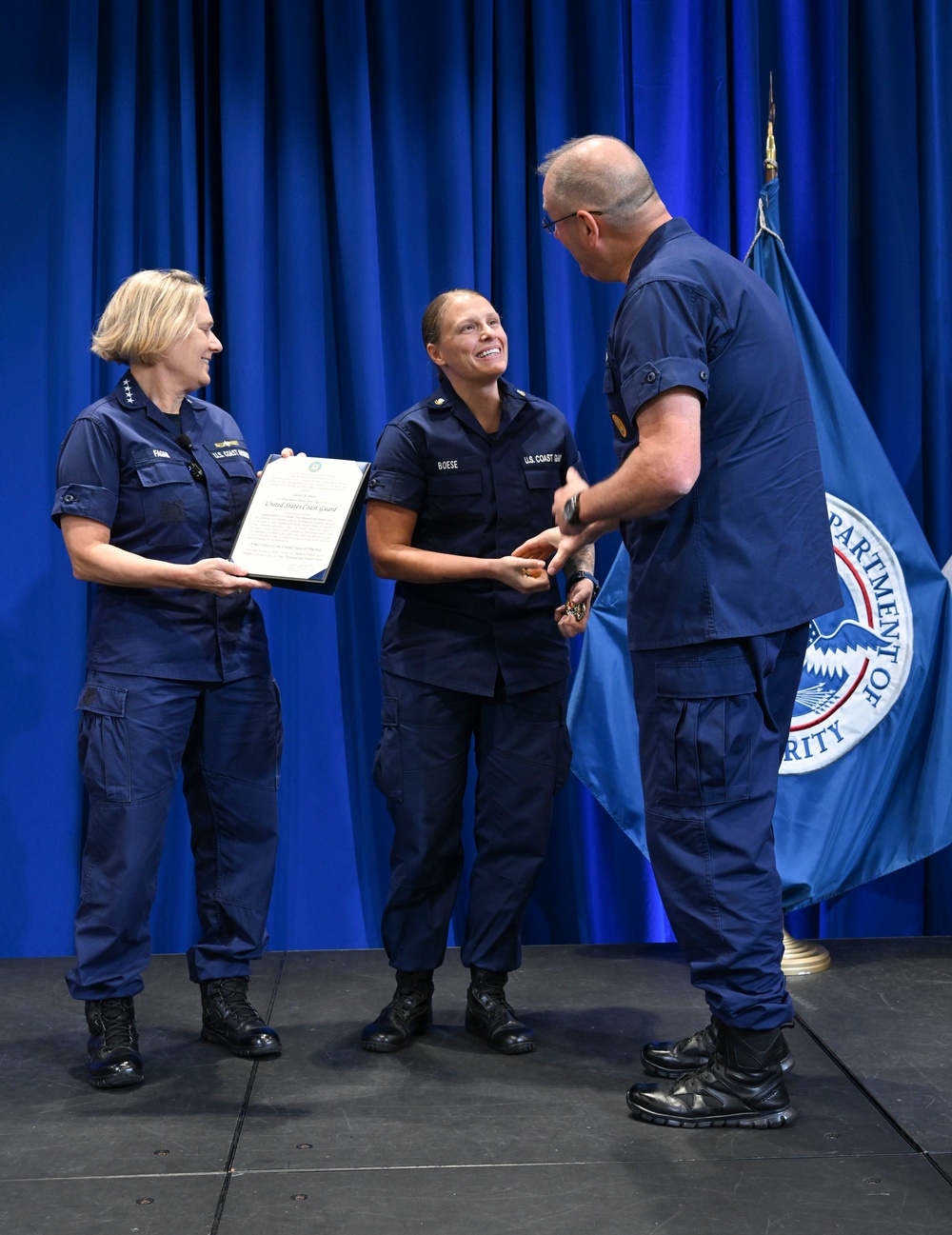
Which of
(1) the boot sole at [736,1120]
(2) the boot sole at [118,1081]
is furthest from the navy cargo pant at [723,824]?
(2) the boot sole at [118,1081]

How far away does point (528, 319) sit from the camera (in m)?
3.51

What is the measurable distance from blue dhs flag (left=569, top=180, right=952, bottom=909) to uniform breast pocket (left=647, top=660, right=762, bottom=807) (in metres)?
1.05

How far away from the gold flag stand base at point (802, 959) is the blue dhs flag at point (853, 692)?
0.14 meters

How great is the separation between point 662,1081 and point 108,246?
246 cm

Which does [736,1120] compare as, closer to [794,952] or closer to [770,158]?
[794,952]

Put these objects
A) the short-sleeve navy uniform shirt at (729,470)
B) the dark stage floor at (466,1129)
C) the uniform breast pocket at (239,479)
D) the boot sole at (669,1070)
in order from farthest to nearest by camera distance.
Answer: the uniform breast pocket at (239,479), the boot sole at (669,1070), the short-sleeve navy uniform shirt at (729,470), the dark stage floor at (466,1129)

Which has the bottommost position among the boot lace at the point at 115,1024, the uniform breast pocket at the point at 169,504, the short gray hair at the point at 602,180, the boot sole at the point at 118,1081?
the boot sole at the point at 118,1081

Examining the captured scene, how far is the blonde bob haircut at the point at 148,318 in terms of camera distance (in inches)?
A: 100

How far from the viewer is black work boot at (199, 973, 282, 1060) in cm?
262

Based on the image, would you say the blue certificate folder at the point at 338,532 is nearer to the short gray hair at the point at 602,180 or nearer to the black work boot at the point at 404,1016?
the short gray hair at the point at 602,180

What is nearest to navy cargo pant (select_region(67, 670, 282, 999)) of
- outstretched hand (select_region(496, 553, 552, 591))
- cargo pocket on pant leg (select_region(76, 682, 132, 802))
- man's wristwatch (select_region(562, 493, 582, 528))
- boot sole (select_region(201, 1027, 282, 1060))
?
cargo pocket on pant leg (select_region(76, 682, 132, 802))

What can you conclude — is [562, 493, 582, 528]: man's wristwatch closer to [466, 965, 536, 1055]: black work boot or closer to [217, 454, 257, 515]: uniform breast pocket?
[217, 454, 257, 515]: uniform breast pocket

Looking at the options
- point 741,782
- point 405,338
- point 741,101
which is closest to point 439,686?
point 741,782

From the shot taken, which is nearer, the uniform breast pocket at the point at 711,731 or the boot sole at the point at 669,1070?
the uniform breast pocket at the point at 711,731
